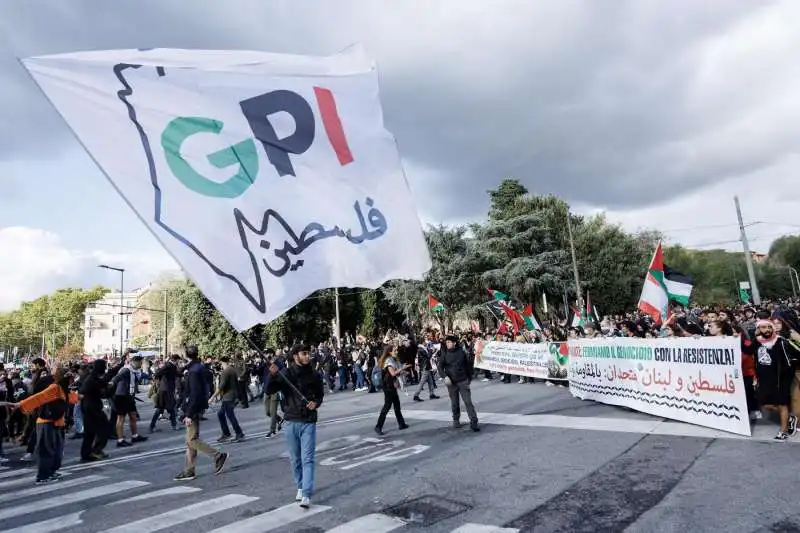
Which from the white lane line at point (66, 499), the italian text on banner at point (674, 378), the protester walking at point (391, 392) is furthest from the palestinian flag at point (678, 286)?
the white lane line at point (66, 499)

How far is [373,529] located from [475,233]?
126 ft

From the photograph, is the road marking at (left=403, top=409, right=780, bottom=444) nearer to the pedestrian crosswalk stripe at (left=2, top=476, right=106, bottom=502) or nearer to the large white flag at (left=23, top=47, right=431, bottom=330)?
the large white flag at (left=23, top=47, right=431, bottom=330)

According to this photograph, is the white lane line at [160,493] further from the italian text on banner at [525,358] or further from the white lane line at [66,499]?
the italian text on banner at [525,358]

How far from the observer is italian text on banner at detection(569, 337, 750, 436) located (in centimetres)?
809

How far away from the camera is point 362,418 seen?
42.3 feet

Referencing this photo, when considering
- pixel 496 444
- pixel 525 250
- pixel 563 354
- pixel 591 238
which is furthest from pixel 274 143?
pixel 591 238

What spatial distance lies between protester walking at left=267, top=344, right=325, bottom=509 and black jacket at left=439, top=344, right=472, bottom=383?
4222mm

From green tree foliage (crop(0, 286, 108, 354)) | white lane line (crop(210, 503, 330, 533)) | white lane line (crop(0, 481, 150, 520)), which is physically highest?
green tree foliage (crop(0, 286, 108, 354))

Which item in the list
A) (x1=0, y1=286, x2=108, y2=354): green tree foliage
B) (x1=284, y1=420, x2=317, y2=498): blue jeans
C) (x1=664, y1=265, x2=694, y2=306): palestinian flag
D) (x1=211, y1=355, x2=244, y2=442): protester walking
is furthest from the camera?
(x1=0, y1=286, x2=108, y2=354): green tree foliage

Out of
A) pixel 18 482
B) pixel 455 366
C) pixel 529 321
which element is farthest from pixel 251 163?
pixel 529 321

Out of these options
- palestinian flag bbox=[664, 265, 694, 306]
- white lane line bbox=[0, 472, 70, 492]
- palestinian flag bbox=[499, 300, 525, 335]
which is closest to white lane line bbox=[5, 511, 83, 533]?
white lane line bbox=[0, 472, 70, 492]

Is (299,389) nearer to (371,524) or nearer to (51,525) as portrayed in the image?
(371,524)

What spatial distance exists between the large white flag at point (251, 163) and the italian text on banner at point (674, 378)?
558 centimetres

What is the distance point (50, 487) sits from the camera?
7.70m
